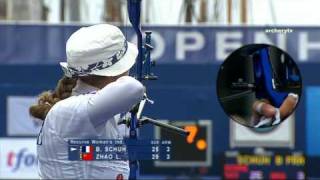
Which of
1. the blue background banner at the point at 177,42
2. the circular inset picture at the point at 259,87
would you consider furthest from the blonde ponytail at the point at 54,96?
the blue background banner at the point at 177,42

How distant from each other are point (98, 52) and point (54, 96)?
1.15ft

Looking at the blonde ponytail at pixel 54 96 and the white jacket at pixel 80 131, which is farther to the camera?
the blonde ponytail at pixel 54 96

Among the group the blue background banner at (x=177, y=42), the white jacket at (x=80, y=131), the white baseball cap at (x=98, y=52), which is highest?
the blue background banner at (x=177, y=42)

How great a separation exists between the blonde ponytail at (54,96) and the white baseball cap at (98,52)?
0.55 ft

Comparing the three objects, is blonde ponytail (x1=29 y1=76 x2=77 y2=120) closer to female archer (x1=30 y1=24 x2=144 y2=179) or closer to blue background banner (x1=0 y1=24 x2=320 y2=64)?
female archer (x1=30 y1=24 x2=144 y2=179)

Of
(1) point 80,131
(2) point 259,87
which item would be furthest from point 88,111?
(2) point 259,87

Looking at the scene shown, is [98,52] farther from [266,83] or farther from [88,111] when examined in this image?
[266,83]

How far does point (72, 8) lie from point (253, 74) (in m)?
10.3

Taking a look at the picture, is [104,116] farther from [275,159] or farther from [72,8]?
[72,8]

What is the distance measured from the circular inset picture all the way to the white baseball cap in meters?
0.91

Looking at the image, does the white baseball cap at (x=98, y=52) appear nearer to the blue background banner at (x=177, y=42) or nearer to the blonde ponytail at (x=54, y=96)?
the blonde ponytail at (x=54, y=96)

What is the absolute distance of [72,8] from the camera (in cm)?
1266

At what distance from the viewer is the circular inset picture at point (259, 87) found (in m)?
2.49

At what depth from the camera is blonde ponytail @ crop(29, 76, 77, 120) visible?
6.16 feet
